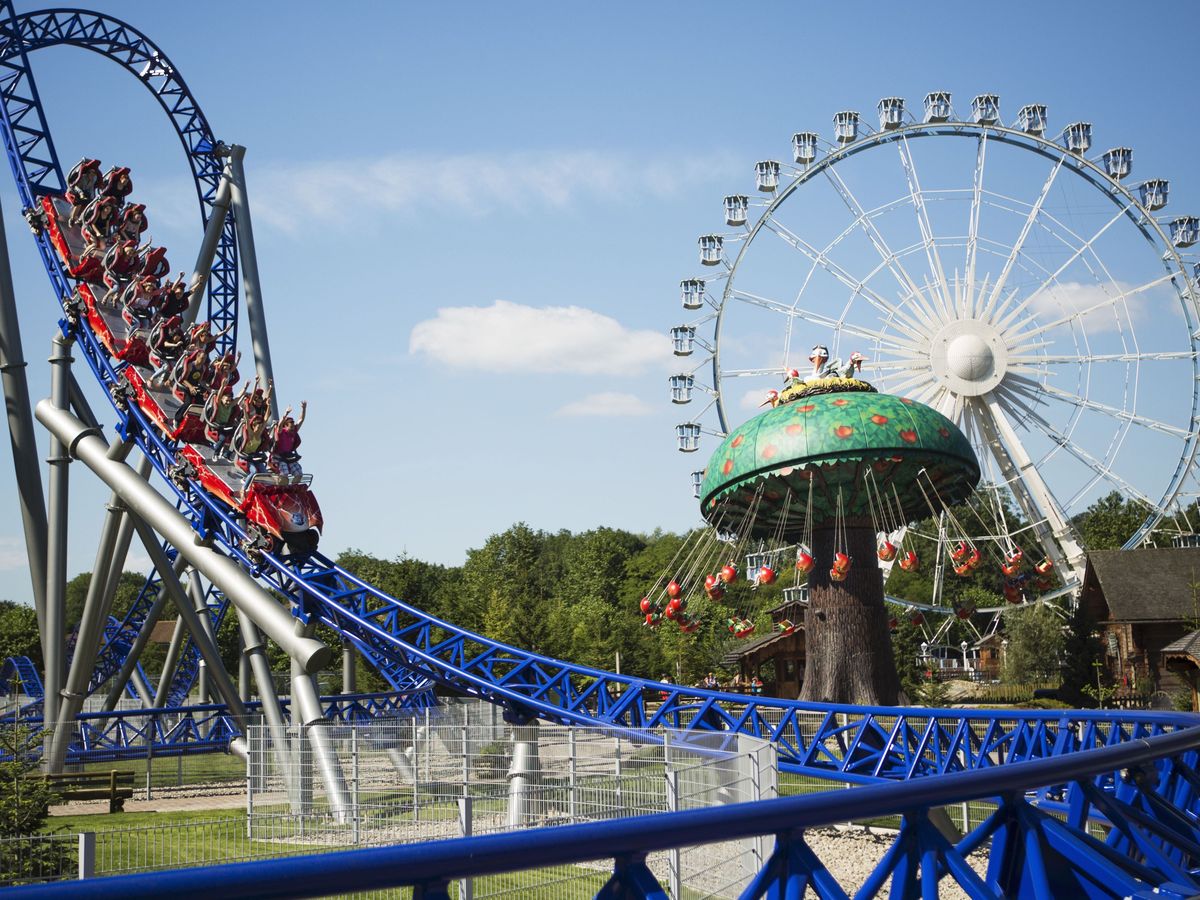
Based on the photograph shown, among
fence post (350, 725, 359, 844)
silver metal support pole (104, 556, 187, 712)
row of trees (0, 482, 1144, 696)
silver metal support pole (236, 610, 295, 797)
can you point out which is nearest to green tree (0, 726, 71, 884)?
silver metal support pole (236, 610, 295, 797)

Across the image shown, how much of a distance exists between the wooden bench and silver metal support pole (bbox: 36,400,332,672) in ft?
10.9

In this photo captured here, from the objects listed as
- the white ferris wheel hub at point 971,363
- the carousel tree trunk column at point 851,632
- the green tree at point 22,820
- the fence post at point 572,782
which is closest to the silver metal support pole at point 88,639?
the green tree at point 22,820

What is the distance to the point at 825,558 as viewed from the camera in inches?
799

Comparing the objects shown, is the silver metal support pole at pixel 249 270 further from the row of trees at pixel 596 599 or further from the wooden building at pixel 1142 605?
the wooden building at pixel 1142 605

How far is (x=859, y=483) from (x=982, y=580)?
61264 mm

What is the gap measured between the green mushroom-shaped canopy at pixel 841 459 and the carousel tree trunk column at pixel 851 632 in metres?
0.57

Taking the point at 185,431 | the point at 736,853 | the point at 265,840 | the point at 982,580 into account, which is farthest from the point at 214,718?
the point at 982,580

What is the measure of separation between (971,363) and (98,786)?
27100 mm

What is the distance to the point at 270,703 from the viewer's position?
18.2 m

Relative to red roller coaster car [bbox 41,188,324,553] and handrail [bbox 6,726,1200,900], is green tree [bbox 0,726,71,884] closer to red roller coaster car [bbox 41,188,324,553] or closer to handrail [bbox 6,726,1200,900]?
red roller coaster car [bbox 41,188,324,553]

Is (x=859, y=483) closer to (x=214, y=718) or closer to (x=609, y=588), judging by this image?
(x=214, y=718)

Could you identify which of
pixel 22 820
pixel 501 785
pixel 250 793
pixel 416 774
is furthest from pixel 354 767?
pixel 22 820

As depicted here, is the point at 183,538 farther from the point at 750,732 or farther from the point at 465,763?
the point at 750,732

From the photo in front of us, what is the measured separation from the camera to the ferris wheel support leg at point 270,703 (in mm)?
14570
